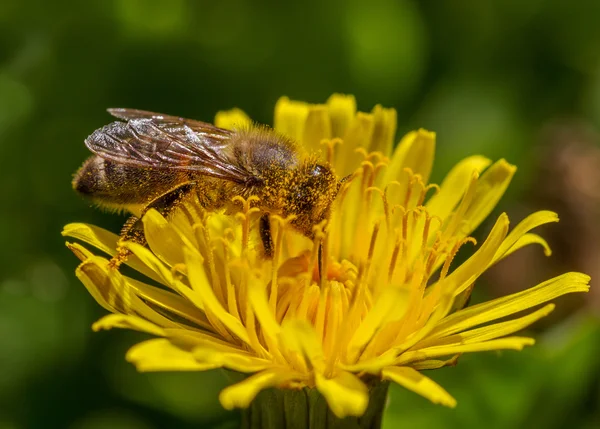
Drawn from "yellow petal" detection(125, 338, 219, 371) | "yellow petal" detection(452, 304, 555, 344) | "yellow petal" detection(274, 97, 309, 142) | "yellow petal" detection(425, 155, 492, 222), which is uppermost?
"yellow petal" detection(274, 97, 309, 142)

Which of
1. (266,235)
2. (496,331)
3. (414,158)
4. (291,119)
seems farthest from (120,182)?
(496,331)

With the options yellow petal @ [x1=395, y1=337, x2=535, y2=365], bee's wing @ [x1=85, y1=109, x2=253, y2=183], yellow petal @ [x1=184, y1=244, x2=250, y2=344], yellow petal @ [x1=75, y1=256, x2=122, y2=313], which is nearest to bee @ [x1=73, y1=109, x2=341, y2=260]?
bee's wing @ [x1=85, y1=109, x2=253, y2=183]

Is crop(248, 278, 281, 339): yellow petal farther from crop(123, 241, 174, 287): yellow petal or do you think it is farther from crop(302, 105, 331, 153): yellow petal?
crop(302, 105, 331, 153): yellow petal

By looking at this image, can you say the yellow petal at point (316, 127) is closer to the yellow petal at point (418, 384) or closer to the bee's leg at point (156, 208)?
the bee's leg at point (156, 208)

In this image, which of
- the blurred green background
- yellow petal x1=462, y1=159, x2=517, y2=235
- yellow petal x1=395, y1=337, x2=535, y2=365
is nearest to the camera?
yellow petal x1=395, y1=337, x2=535, y2=365

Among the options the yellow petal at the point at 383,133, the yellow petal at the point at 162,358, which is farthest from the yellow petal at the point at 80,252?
the yellow petal at the point at 383,133

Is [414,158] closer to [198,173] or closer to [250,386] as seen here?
[198,173]

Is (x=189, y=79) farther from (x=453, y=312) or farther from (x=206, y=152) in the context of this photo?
(x=453, y=312)
